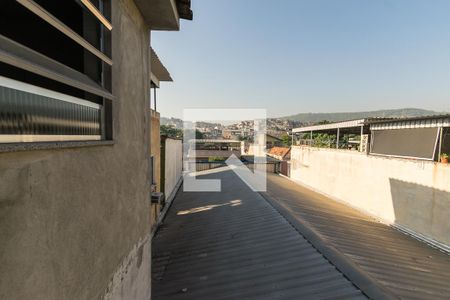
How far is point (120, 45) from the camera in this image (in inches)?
114

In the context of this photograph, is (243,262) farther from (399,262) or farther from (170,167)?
(170,167)

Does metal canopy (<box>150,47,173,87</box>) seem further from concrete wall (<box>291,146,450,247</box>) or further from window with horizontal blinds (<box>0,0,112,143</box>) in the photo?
concrete wall (<box>291,146,450,247</box>)

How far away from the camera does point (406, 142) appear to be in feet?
33.3

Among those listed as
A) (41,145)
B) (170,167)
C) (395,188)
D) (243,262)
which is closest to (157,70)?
(170,167)

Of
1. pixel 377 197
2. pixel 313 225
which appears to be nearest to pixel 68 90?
pixel 313 225

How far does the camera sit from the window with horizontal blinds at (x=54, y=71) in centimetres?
142

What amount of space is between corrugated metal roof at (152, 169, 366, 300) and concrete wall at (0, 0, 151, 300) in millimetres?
1167

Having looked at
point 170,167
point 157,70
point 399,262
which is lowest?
point 399,262

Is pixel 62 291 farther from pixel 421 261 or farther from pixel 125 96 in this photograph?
pixel 421 261

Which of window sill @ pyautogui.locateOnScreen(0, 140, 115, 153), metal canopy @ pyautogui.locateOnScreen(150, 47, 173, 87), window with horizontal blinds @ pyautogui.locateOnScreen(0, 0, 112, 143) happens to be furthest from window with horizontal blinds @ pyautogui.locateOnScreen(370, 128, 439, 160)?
window sill @ pyautogui.locateOnScreen(0, 140, 115, 153)

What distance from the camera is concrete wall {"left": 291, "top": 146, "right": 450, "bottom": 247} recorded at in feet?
27.0

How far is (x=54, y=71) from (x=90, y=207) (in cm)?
Result: 106

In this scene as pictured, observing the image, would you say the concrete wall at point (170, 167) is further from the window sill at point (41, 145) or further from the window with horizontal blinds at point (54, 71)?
the window sill at point (41, 145)

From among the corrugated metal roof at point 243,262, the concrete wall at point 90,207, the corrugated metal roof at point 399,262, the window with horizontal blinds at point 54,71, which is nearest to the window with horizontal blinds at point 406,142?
the corrugated metal roof at point 399,262
